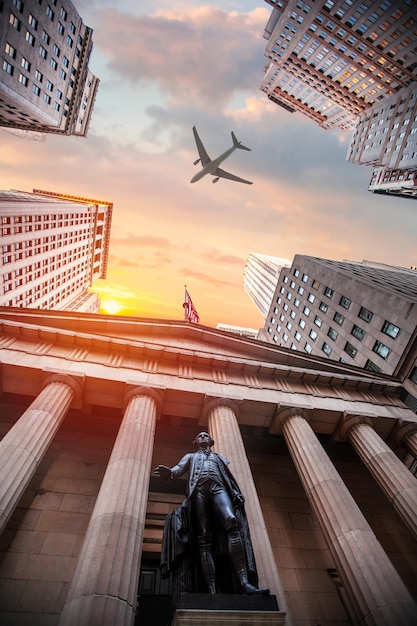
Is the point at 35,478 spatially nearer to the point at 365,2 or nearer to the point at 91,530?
the point at 91,530

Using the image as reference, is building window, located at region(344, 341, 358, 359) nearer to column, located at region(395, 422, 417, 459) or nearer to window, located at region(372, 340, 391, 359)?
window, located at region(372, 340, 391, 359)

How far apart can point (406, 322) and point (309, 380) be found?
13009 mm

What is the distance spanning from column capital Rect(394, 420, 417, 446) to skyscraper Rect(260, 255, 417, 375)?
1006cm

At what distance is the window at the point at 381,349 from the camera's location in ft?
99.0

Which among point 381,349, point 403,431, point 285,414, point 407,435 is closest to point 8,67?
point 285,414

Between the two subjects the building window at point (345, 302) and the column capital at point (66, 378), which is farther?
the building window at point (345, 302)

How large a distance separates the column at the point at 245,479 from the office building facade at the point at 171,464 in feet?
0.21

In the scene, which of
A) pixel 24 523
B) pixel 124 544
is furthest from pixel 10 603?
pixel 124 544

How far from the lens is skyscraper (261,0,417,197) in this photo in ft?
196

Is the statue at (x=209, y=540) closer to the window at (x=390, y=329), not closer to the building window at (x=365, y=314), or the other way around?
the window at (x=390, y=329)

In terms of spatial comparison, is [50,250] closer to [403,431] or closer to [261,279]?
[261,279]

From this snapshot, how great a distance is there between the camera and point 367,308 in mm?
33656

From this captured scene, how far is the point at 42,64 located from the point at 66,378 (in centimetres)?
5649

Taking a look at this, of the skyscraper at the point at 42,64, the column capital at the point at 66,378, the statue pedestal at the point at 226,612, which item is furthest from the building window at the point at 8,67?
the statue pedestal at the point at 226,612
